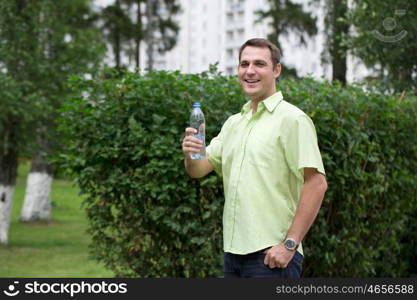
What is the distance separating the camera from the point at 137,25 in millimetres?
31781

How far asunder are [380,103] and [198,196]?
2.44m

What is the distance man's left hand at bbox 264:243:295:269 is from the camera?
362cm

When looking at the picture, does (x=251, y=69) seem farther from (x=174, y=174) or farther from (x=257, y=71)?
(x=174, y=174)

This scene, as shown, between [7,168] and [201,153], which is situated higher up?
[201,153]

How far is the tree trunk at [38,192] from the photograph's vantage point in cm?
1983

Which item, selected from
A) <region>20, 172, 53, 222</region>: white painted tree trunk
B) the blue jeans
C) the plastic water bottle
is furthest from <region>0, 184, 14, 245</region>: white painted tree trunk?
the blue jeans

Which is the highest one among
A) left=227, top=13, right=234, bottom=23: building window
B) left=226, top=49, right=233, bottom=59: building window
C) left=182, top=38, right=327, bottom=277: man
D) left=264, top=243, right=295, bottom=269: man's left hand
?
left=182, top=38, right=327, bottom=277: man

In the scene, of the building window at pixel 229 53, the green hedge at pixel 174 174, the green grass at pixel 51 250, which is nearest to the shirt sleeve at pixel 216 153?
the green hedge at pixel 174 174

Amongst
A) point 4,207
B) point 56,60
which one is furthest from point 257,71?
point 56,60

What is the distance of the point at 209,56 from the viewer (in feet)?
276

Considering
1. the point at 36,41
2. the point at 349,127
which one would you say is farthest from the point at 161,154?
the point at 36,41

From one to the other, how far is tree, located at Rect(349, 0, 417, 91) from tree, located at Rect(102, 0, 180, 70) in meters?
17.5

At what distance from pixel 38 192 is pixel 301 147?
694 inches

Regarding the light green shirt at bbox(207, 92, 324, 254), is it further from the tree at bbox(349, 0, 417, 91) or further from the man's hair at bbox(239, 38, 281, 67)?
the tree at bbox(349, 0, 417, 91)
